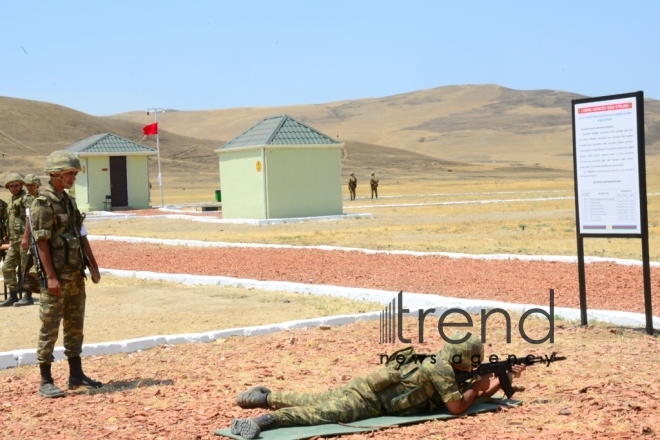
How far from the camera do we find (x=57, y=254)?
7164mm

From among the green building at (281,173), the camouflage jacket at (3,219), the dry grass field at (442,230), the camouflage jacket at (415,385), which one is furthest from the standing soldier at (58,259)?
the green building at (281,173)

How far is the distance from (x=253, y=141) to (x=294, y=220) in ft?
9.38

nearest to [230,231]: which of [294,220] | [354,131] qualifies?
[294,220]

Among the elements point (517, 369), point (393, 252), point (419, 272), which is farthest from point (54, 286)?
point (393, 252)

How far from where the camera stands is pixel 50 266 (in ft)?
23.3

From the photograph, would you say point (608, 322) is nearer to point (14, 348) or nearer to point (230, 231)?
point (14, 348)

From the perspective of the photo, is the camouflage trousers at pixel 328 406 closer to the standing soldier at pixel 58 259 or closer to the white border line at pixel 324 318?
the standing soldier at pixel 58 259

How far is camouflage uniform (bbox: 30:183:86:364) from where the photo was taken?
23.5 ft

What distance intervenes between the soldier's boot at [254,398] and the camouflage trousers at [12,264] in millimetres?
6771

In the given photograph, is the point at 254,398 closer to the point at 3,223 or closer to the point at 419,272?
the point at 3,223

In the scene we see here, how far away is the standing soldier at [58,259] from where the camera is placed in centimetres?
713

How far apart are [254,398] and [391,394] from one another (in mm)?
921

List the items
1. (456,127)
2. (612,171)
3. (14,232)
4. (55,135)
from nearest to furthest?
(612,171), (14,232), (55,135), (456,127)

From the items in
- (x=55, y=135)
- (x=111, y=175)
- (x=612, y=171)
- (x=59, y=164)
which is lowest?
(x=612, y=171)
